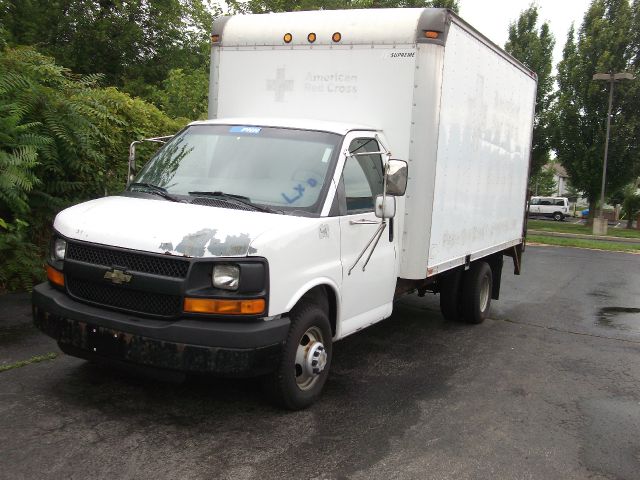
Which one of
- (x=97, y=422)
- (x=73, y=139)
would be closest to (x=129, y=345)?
(x=97, y=422)

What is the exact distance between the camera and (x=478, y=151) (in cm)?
707

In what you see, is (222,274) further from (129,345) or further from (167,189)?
(167,189)

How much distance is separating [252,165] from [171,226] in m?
1.11

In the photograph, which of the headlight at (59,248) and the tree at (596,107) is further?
the tree at (596,107)

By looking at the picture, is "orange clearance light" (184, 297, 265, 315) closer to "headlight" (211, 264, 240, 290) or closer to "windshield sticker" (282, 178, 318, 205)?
"headlight" (211, 264, 240, 290)

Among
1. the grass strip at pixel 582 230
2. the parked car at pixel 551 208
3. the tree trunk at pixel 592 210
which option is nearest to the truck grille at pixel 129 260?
the grass strip at pixel 582 230

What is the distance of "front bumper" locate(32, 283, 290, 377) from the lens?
3924mm

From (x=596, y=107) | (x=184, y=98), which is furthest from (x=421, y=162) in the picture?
(x=596, y=107)

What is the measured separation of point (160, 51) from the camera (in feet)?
76.2

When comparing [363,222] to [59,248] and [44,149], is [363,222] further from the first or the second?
[44,149]

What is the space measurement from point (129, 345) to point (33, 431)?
0.81 m

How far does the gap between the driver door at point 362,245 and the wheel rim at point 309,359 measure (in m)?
0.42

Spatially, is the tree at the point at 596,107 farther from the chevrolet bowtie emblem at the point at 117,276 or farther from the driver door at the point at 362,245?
the chevrolet bowtie emblem at the point at 117,276

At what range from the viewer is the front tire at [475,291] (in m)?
7.78
